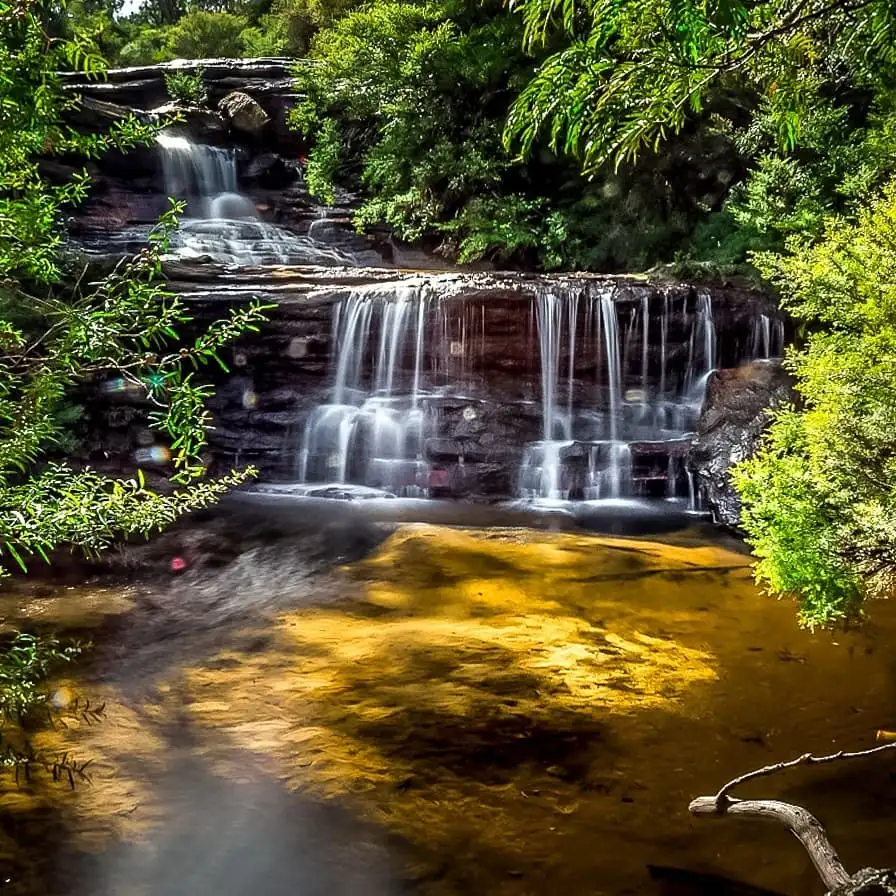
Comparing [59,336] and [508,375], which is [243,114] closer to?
[508,375]

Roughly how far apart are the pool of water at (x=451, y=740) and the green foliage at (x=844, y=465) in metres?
0.69

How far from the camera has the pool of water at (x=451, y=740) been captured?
3.13 m

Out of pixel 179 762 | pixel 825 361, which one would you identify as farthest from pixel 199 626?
pixel 825 361

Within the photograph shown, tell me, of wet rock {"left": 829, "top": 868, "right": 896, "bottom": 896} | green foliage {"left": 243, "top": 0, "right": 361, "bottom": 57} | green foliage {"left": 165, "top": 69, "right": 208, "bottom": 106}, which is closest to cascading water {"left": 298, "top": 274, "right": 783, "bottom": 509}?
wet rock {"left": 829, "top": 868, "right": 896, "bottom": 896}

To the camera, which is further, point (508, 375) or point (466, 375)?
point (466, 375)

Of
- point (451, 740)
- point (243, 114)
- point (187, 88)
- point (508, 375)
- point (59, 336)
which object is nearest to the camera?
point (59, 336)

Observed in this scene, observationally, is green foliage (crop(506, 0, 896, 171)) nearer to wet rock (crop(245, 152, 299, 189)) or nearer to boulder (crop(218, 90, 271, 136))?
wet rock (crop(245, 152, 299, 189))

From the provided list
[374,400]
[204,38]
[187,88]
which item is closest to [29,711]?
[374,400]

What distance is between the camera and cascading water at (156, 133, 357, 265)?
17953mm

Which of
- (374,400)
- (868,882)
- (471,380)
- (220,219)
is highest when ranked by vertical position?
(220,219)

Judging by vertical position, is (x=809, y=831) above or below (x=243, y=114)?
below

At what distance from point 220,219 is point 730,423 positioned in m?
15.7

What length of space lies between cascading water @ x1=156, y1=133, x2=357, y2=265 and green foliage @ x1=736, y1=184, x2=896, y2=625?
14.8m

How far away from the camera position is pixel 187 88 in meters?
22.7
